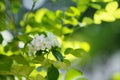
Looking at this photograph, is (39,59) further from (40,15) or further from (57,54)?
(40,15)

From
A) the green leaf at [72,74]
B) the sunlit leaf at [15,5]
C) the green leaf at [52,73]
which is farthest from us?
the sunlit leaf at [15,5]

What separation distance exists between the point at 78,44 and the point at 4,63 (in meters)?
0.61

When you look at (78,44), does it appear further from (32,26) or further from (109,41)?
(109,41)

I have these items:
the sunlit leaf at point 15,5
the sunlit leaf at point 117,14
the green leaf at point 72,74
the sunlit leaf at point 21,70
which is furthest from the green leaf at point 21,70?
the sunlit leaf at point 15,5

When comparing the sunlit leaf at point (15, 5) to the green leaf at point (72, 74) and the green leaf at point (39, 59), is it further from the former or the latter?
the green leaf at point (39, 59)

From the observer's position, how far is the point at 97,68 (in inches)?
183

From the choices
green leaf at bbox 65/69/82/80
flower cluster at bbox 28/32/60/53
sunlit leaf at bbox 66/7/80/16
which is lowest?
flower cluster at bbox 28/32/60/53

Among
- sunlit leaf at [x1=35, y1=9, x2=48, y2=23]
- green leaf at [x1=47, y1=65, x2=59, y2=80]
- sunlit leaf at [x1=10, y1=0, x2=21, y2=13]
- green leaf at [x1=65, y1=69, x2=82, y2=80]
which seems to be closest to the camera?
green leaf at [x1=47, y1=65, x2=59, y2=80]

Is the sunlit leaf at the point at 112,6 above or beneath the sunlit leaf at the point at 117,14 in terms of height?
above

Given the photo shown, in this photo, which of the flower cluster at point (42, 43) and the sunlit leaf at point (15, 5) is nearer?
the flower cluster at point (42, 43)

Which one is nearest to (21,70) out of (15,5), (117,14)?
(117,14)

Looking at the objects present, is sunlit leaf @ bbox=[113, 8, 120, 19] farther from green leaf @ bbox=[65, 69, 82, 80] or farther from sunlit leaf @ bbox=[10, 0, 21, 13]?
sunlit leaf @ bbox=[10, 0, 21, 13]

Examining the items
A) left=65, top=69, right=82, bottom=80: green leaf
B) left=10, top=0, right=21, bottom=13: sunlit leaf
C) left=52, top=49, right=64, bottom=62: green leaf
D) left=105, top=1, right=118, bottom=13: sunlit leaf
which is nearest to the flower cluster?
left=52, top=49, right=64, bottom=62: green leaf

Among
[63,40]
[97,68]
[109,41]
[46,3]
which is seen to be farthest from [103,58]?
[63,40]
